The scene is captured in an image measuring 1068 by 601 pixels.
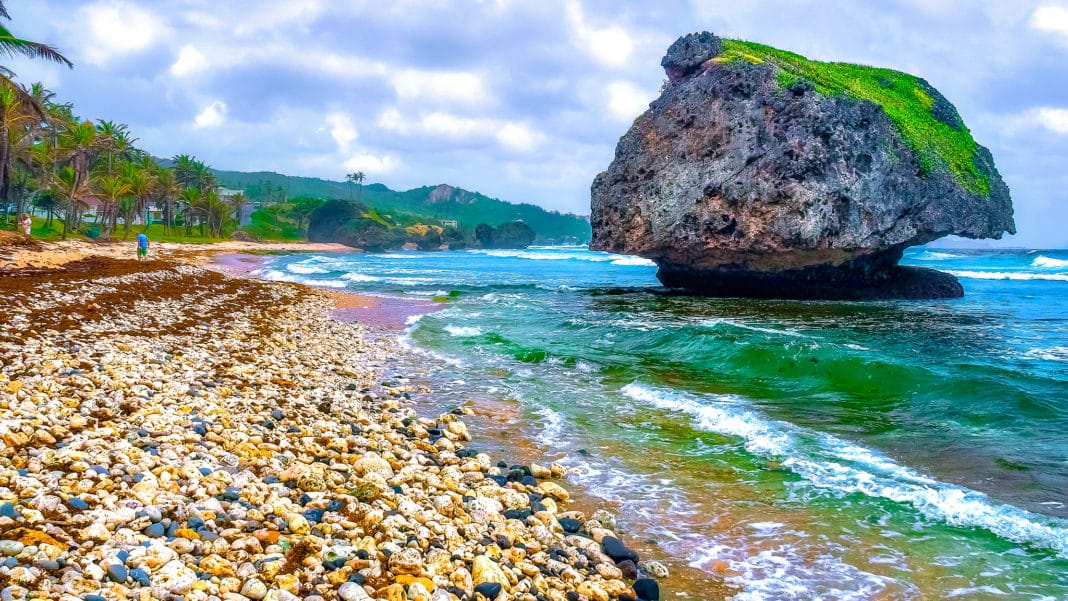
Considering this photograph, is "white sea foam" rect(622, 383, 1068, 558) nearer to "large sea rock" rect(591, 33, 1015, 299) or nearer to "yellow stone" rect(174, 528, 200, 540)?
"yellow stone" rect(174, 528, 200, 540)

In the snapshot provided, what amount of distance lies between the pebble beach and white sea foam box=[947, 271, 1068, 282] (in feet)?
183

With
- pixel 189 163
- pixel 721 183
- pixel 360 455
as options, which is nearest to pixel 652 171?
pixel 721 183

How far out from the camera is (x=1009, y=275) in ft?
170

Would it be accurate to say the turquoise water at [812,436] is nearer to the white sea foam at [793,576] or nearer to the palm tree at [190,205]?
the white sea foam at [793,576]

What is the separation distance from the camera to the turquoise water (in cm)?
590

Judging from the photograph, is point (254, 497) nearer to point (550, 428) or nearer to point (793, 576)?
point (793, 576)

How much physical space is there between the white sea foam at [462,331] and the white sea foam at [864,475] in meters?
9.65

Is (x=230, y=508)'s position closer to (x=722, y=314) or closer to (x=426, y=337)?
(x=426, y=337)

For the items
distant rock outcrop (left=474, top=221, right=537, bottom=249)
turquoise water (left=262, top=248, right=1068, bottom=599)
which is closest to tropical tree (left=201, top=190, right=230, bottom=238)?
distant rock outcrop (left=474, top=221, right=537, bottom=249)

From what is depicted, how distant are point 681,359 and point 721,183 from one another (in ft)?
43.7

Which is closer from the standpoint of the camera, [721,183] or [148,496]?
[148,496]

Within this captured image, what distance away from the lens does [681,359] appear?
16.2 meters

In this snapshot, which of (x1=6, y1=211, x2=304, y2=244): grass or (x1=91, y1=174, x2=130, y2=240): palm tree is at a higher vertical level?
(x1=91, y1=174, x2=130, y2=240): palm tree

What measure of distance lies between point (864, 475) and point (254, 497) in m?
7.21
